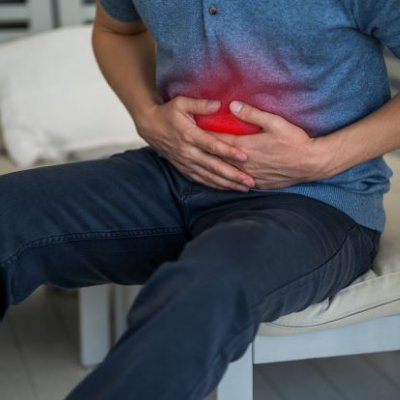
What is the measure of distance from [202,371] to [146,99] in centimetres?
63

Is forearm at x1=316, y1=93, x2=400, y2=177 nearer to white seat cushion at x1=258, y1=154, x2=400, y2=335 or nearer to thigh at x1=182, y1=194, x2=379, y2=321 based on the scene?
thigh at x1=182, y1=194, x2=379, y2=321

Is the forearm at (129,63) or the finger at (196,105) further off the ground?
the finger at (196,105)

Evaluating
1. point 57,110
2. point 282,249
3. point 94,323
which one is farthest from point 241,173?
point 57,110

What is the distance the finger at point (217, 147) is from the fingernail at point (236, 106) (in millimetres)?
49

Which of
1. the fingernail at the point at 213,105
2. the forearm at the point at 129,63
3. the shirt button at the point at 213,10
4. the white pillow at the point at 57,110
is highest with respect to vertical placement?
the shirt button at the point at 213,10

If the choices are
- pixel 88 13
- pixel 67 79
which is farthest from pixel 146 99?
pixel 88 13

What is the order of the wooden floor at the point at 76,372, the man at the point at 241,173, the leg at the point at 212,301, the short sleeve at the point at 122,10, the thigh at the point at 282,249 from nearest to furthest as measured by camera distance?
the leg at the point at 212,301 → the thigh at the point at 282,249 → the man at the point at 241,173 → the short sleeve at the point at 122,10 → the wooden floor at the point at 76,372

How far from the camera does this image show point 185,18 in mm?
1374

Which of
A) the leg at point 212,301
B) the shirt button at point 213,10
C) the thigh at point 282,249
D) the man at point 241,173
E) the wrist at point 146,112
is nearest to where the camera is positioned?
the leg at point 212,301

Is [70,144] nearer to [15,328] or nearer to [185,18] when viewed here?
[15,328]

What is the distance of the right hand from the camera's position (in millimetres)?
1356

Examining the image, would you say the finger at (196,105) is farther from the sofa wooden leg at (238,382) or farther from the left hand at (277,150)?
the sofa wooden leg at (238,382)

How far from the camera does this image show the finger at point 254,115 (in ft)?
4.28

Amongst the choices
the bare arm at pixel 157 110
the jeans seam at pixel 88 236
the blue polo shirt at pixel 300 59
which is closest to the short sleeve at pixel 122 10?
the bare arm at pixel 157 110
